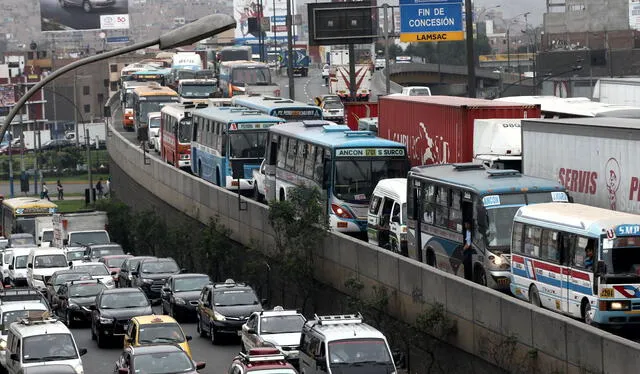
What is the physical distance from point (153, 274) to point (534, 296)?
18.7 m

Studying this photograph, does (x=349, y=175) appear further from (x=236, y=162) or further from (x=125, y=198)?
(x=125, y=198)

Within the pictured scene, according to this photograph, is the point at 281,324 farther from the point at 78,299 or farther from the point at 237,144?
the point at 237,144

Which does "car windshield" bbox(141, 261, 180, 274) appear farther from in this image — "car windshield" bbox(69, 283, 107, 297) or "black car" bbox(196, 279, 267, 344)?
"black car" bbox(196, 279, 267, 344)

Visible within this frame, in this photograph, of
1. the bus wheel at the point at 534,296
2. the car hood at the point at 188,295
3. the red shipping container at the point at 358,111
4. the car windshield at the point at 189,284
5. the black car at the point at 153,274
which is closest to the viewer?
the bus wheel at the point at 534,296

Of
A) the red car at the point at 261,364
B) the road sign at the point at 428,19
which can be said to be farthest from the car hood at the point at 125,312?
the road sign at the point at 428,19

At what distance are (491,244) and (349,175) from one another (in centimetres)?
976

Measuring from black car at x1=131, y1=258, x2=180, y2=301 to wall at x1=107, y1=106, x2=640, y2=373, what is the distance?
2.53 metres

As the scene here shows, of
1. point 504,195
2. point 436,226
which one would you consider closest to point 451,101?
point 436,226

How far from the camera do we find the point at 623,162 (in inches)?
1057

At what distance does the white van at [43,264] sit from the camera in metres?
46.2

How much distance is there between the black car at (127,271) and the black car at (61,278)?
152 cm

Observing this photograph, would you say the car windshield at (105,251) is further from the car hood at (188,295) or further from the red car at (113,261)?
the car hood at (188,295)

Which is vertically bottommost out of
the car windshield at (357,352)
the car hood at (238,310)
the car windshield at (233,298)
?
the car hood at (238,310)

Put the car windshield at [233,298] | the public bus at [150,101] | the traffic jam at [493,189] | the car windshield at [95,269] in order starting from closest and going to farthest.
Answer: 1. the traffic jam at [493,189]
2. the car windshield at [233,298]
3. the car windshield at [95,269]
4. the public bus at [150,101]
